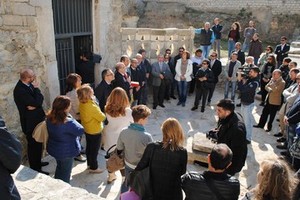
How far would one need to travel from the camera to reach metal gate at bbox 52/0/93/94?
6.33 meters

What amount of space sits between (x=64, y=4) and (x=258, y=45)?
759 cm

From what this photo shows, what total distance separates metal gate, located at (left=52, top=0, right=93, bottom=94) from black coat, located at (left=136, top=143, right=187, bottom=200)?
12.9ft

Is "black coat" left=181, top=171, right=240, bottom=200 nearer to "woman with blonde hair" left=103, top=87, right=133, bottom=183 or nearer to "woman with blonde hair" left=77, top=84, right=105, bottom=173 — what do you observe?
"woman with blonde hair" left=103, top=87, right=133, bottom=183

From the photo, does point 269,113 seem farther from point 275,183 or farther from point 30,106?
point 30,106

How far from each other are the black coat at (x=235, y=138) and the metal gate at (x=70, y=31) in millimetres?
3955

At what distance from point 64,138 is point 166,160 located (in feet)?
5.37

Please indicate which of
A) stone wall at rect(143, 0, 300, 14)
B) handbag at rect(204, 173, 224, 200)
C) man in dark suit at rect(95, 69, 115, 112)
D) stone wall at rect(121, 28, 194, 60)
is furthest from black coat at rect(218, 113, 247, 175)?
stone wall at rect(143, 0, 300, 14)

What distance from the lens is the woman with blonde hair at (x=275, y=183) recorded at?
8.66 feet

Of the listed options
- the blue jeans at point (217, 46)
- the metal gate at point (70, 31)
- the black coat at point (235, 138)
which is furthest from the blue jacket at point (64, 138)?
the blue jeans at point (217, 46)

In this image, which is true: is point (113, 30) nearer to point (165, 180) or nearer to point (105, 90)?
point (105, 90)

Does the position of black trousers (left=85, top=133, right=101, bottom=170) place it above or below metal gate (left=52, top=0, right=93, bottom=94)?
below

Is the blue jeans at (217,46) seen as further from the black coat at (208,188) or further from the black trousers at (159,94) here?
the black coat at (208,188)

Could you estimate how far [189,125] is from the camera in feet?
26.8

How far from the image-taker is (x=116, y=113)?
469 cm
